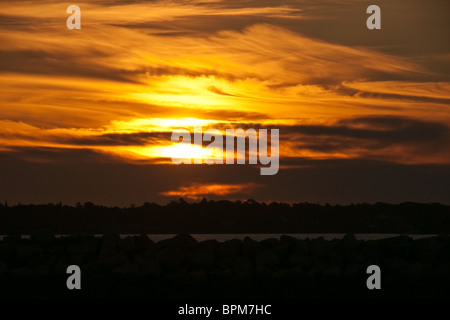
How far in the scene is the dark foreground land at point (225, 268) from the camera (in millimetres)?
22172

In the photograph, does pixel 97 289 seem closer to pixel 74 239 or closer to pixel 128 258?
pixel 128 258

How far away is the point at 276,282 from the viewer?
23531 millimetres

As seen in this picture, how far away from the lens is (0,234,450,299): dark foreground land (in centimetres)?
2217

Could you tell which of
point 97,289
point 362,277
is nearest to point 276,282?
point 362,277

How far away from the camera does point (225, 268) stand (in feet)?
80.7
